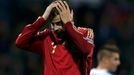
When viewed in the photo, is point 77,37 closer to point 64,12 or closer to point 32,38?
point 64,12

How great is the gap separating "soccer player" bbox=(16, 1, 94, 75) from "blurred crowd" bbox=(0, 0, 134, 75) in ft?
16.5

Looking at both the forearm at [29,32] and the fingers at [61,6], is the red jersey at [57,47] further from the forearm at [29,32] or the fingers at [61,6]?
the fingers at [61,6]

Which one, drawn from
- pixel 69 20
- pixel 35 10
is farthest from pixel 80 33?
pixel 35 10

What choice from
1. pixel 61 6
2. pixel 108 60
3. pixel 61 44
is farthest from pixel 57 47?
pixel 108 60

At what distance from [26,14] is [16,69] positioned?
1463 millimetres

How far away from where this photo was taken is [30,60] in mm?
11367

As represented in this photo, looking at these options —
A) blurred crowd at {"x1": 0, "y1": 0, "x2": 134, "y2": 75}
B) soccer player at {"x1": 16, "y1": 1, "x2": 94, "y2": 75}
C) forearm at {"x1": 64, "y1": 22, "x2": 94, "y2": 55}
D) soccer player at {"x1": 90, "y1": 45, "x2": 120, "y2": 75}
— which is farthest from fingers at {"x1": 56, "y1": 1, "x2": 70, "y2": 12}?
blurred crowd at {"x1": 0, "y1": 0, "x2": 134, "y2": 75}

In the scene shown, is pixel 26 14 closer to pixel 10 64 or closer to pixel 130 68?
pixel 10 64

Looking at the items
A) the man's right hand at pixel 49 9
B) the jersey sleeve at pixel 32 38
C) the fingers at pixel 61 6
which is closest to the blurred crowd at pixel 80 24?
the jersey sleeve at pixel 32 38

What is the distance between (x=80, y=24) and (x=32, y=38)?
5.93 metres

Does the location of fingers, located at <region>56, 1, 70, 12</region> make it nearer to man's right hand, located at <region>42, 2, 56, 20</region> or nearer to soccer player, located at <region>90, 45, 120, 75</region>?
man's right hand, located at <region>42, 2, 56, 20</region>

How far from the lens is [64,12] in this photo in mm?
5922

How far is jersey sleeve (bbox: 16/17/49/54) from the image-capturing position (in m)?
6.13

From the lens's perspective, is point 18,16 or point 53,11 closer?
point 53,11
